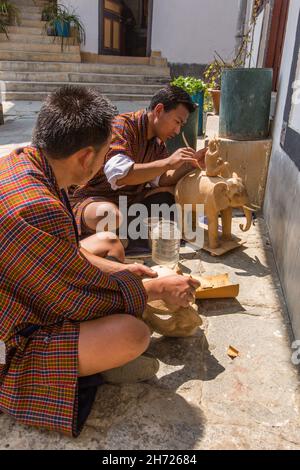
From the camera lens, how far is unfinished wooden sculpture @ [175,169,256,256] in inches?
119

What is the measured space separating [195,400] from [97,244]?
3.24 ft

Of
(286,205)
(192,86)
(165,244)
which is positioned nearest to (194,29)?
(192,86)

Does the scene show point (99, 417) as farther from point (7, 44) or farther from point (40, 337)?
point (7, 44)

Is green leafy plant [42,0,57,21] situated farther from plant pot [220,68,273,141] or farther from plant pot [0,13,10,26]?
plant pot [220,68,273,141]

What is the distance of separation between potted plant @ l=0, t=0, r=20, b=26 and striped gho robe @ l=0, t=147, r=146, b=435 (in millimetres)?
11301

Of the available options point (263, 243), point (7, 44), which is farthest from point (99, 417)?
point (7, 44)

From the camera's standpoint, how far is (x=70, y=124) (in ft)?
4.84

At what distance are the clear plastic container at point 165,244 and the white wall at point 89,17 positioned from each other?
998 cm

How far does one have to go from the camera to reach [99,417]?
175 centimetres

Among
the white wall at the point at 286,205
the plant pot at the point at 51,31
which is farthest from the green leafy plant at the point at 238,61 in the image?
the plant pot at the point at 51,31

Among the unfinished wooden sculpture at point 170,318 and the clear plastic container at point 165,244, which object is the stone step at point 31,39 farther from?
the unfinished wooden sculpture at point 170,318

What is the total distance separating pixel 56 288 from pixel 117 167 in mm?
1617

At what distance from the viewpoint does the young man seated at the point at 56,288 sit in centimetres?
143

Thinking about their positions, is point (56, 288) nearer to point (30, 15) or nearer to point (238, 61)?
point (238, 61)
